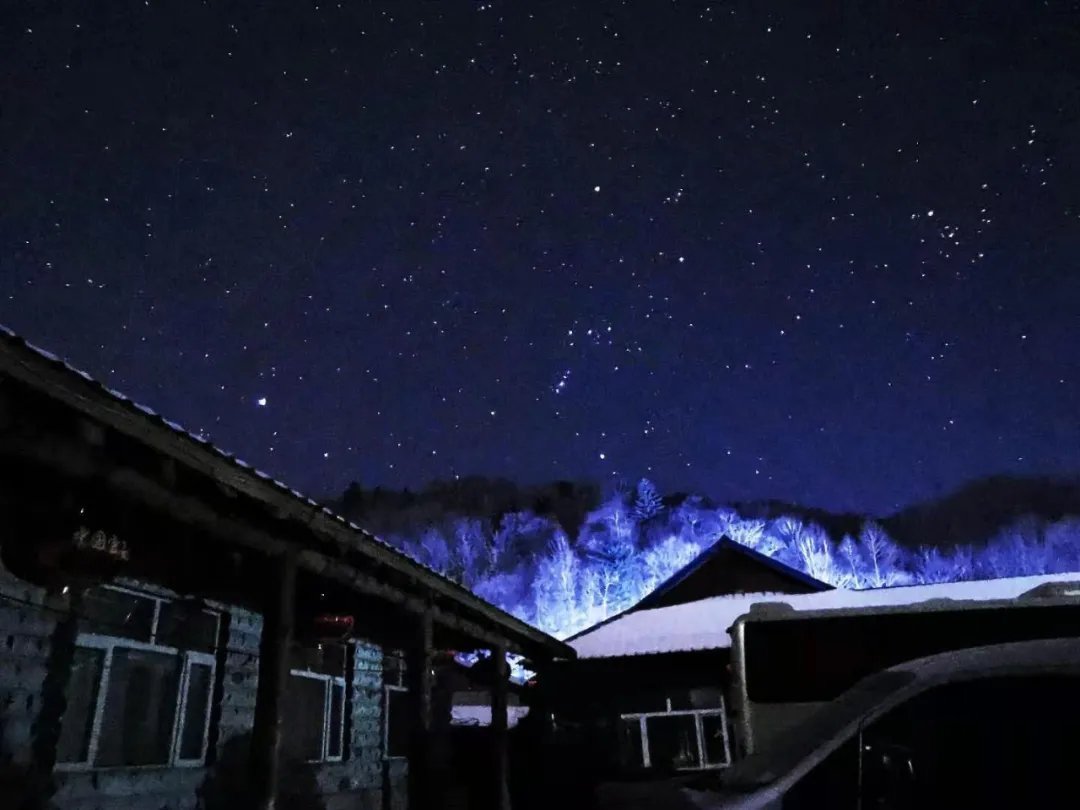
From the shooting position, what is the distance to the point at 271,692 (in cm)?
697

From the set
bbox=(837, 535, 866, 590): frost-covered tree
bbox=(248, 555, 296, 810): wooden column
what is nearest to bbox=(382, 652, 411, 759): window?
bbox=(248, 555, 296, 810): wooden column

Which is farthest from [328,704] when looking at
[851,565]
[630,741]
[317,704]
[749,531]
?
[749,531]

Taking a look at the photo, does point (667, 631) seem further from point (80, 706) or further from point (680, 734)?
point (80, 706)

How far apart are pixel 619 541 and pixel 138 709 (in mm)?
66998

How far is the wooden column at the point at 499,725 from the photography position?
42.0 feet

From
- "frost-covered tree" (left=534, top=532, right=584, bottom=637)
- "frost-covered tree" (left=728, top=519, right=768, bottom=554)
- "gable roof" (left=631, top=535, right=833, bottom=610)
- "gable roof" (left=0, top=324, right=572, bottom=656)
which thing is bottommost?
"gable roof" (left=0, top=324, right=572, bottom=656)

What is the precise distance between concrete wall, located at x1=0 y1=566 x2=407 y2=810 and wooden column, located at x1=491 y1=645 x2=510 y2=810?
2.52 metres

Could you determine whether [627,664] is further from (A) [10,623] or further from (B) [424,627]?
(A) [10,623]

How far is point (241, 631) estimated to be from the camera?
10.5 meters

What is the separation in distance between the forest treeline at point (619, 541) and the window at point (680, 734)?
3937cm

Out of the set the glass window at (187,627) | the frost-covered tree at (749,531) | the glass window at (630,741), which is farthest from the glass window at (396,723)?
the frost-covered tree at (749,531)

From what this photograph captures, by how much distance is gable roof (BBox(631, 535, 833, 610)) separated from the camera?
26.5 meters

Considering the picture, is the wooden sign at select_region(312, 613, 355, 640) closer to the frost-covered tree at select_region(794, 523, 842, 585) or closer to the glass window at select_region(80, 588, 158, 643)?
the glass window at select_region(80, 588, 158, 643)

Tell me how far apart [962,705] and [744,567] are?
24414 mm
